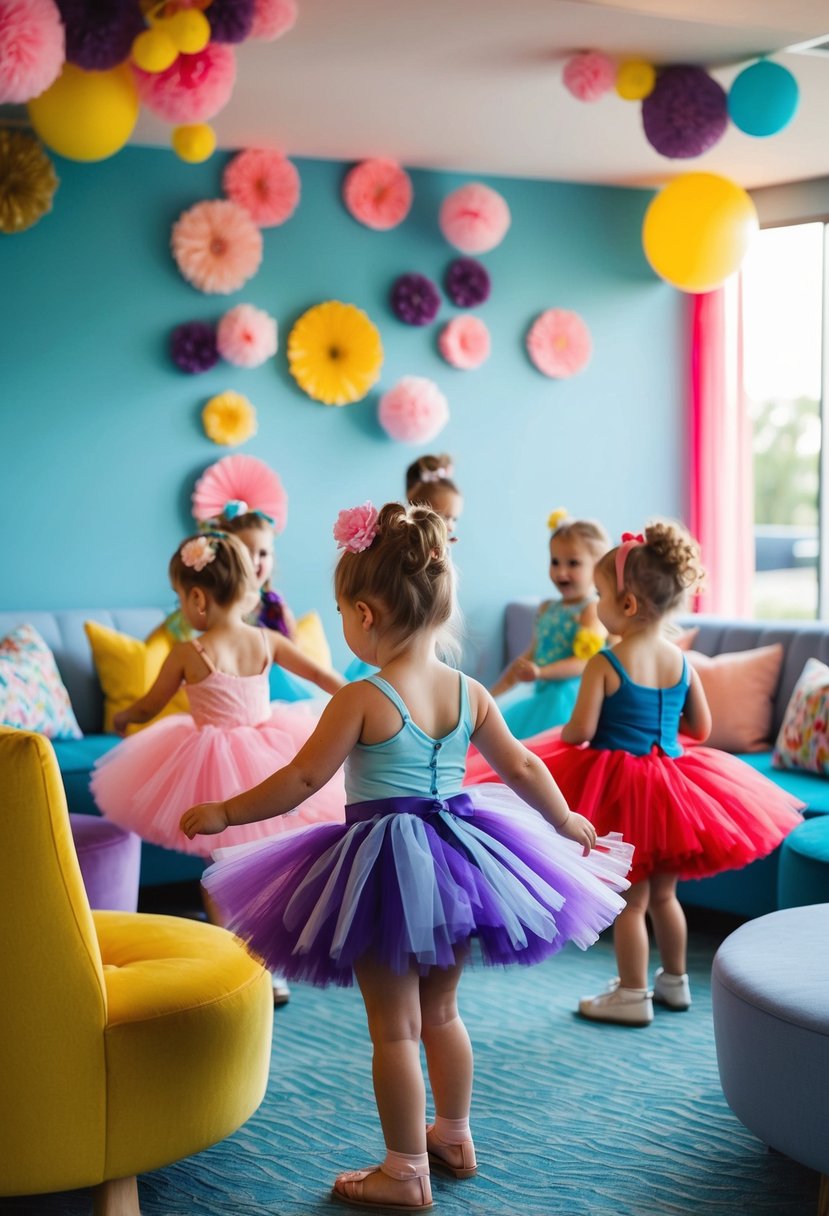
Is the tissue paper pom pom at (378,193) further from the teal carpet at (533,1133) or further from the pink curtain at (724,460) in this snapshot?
the teal carpet at (533,1133)

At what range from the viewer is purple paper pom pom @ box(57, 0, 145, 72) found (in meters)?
3.44

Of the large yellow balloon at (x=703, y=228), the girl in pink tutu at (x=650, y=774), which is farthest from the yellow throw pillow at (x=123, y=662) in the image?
the large yellow balloon at (x=703, y=228)

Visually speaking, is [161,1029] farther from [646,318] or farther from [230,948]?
[646,318]

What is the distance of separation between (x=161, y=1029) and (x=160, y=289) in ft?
11.4

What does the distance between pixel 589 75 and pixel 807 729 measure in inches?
79.7

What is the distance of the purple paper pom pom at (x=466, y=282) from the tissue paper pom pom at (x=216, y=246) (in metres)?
0.86

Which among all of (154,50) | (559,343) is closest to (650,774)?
(154,50)

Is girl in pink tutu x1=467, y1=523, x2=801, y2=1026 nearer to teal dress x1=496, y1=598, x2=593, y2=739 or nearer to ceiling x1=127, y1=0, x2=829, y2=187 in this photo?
teal dress x1=496, y1=598, x2=593, y2=739

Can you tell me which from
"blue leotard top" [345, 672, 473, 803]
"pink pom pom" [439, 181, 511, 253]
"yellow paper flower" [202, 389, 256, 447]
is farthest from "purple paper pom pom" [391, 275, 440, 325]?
"blue leotard top" [345, 672, 473, 803]

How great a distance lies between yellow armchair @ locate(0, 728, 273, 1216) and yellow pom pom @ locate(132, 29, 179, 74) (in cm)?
214

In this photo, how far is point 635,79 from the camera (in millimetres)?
4191

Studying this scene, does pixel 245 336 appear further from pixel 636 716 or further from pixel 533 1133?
pixel 533 1133

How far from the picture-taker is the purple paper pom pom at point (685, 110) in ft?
13.7

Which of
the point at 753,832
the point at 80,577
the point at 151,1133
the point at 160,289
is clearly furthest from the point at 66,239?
the point at 151,1133
